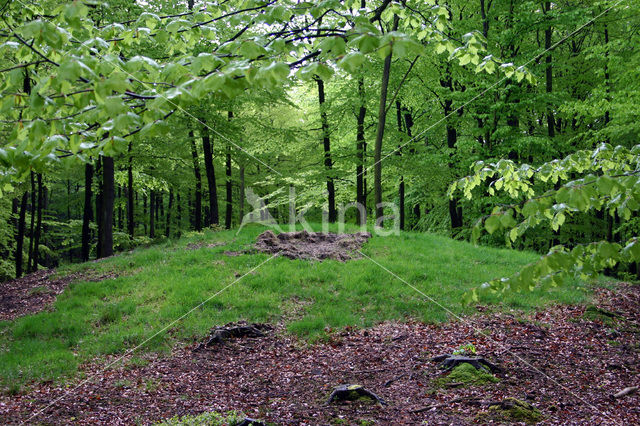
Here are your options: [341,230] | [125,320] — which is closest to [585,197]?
[125,320]

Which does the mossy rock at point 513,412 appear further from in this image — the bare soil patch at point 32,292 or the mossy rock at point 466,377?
the bare soil patch at point 32,292

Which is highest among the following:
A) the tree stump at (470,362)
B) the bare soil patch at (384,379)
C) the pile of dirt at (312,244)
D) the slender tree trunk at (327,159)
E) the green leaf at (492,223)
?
the slender tree trunk at (327,159)

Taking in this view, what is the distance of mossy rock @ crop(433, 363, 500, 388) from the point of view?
5048 millimetres

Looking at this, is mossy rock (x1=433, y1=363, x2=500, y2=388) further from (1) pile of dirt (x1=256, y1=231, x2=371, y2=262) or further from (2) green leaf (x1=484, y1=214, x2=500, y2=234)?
(1) pile of dirt (x1=256, y1=231, x2=371, y2=262)

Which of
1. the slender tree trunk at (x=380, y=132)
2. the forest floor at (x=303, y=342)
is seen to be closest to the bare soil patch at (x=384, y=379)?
the forest floor at (x=303, y=342)

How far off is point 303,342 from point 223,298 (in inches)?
83.7

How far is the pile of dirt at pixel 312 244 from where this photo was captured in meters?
10.8

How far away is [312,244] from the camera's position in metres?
11.8

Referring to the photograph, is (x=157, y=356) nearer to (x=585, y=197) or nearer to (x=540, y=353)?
(x=540, y=353)

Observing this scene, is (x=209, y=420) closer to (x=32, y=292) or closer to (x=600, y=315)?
(x=600, y=315)

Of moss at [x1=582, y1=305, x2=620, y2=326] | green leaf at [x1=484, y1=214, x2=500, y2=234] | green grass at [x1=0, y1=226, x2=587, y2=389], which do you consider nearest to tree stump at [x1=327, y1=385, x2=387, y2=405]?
green grass at [x1=0, y1=226, x2=587, y2=389]

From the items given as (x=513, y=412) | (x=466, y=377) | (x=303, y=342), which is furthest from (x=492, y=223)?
(x=303, y=342)

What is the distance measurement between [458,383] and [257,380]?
2.58 m

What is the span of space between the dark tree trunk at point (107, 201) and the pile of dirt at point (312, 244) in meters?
5.63
